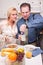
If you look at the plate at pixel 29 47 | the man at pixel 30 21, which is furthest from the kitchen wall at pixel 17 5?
the plate at pixel 29 47

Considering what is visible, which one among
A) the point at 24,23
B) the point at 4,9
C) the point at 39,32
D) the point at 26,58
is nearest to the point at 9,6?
the point at 4,9

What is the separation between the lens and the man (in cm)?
126

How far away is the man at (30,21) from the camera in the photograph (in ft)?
4.13

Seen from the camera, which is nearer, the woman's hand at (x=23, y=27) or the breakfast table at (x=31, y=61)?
the breakfast table at (x=31, y=61)

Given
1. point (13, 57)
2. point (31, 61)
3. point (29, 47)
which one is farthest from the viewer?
point (29, 47)

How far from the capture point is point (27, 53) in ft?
3.93

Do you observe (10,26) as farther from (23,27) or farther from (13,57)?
(13,57)

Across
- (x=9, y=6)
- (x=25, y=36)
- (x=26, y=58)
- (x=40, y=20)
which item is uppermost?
(x=9, y=6)

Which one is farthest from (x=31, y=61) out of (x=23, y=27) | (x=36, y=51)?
(x=23, y=27)

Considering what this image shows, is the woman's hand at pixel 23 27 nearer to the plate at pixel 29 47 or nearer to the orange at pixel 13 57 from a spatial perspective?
the plate at pixel 29 47

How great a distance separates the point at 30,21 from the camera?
1275 millimetres

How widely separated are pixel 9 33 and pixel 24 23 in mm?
136

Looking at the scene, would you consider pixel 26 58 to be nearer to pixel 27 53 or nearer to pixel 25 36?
pixel 27 53

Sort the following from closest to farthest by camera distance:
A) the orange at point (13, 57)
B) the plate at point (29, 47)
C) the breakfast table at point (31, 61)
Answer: the orange at point (13, 57) → the breakfast table at point (31, 61) → the plate at point (29, 47)
